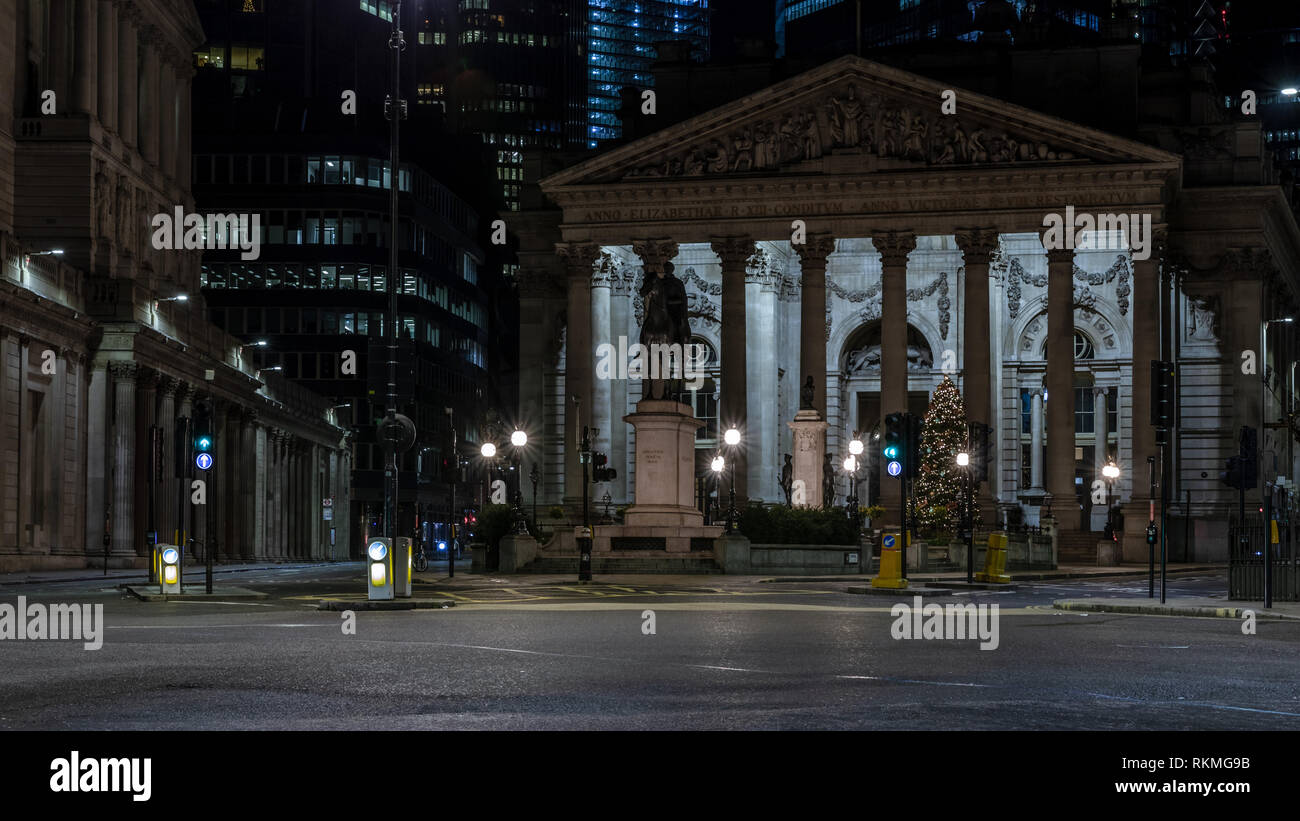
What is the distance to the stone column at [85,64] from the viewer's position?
79.9 meters

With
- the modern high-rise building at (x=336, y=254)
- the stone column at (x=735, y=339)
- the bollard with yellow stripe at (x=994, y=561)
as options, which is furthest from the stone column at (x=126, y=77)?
the bollard with yellow stripe at (x=994, y=561)

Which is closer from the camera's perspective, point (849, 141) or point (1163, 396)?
point (1163, 396)

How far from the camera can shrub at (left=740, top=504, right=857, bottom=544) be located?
56094 millimetres

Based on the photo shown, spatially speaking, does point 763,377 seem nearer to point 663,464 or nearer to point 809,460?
point 809,460

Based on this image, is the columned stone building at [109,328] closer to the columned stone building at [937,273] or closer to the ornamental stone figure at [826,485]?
the columned stone building at [937,273]

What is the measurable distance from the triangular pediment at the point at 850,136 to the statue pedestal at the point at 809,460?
56.6 feet

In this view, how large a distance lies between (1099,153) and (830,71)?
38.1ft

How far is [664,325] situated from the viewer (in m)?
47.3

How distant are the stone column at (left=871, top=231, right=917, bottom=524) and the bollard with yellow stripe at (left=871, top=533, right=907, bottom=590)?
34750mm

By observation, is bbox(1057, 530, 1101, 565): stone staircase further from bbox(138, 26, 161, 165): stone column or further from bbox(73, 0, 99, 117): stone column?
bbox(138, 26, 161, 165): stone column

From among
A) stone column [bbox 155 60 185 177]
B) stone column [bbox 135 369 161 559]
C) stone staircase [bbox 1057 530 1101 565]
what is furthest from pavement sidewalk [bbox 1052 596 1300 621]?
stone column [bbox 155 60 185 177]

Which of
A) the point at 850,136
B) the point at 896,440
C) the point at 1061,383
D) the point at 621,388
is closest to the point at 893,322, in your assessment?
the point at 1061,383

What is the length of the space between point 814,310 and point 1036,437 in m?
17.4
